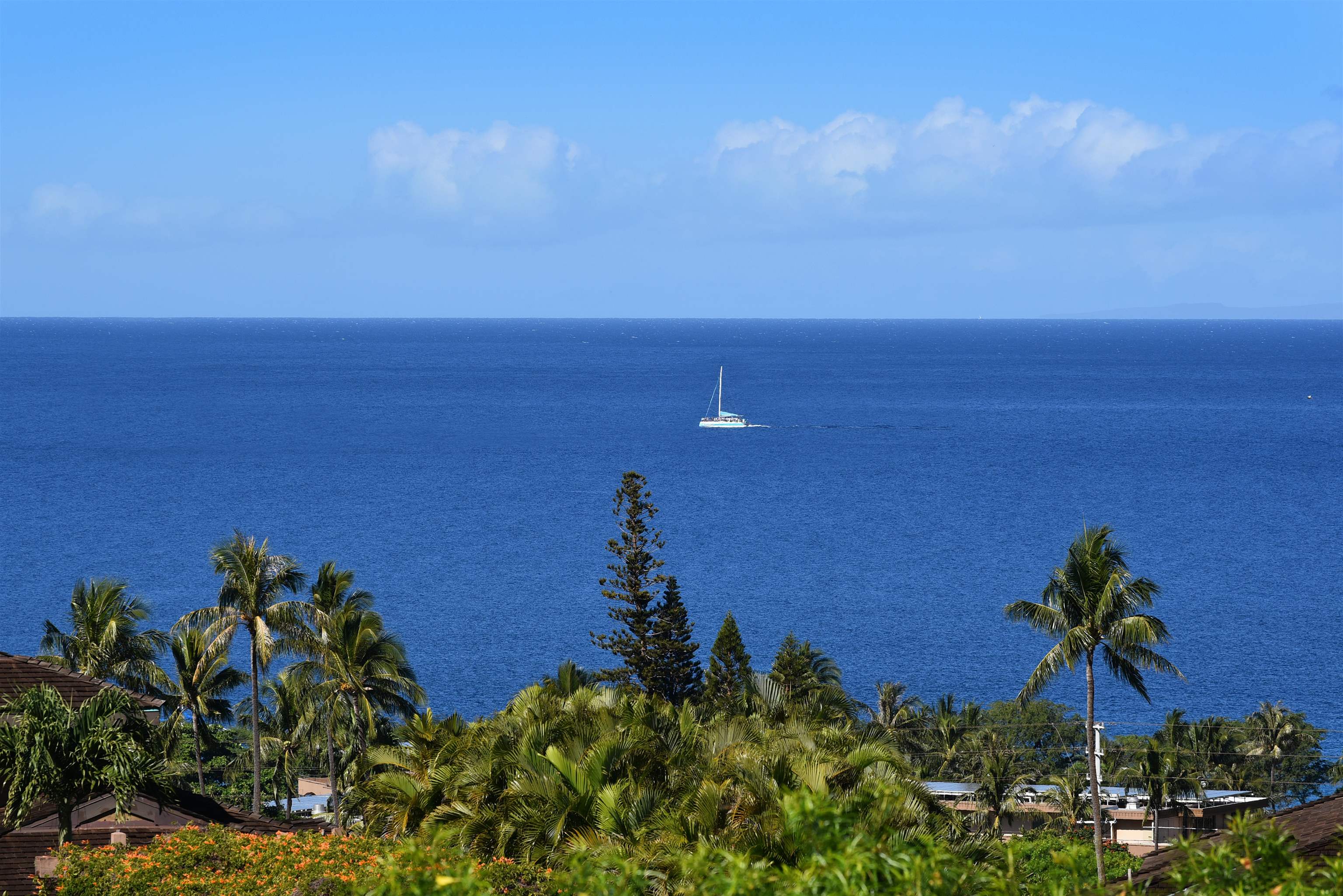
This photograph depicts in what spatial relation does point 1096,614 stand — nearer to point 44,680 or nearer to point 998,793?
point 998,793

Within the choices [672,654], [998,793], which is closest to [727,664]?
[672,654]

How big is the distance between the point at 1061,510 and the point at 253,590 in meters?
95.1

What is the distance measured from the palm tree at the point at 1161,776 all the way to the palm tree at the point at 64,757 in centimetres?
4174

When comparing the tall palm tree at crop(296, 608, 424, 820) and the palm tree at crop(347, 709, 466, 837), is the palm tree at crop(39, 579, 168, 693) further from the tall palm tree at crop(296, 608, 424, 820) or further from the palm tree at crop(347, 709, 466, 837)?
the palm tree at crop(347, 709, 466, 837)

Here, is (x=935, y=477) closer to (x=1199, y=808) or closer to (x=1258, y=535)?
(x=1258, y=535)

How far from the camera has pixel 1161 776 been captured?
54.1 m

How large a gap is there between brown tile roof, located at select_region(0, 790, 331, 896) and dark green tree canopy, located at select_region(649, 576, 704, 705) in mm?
25448

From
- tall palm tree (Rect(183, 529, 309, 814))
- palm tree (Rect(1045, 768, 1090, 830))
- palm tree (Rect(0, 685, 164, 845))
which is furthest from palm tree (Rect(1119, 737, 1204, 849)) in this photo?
palm tree (Rect(0, 685, 164, 845))

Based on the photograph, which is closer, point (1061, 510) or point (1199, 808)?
point (1199, 808)

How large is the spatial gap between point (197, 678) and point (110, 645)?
10.9ft

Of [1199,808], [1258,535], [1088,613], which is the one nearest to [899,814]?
[1088,613]

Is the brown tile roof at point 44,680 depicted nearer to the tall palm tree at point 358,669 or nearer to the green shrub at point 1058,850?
the tall palm tree at point 358,669

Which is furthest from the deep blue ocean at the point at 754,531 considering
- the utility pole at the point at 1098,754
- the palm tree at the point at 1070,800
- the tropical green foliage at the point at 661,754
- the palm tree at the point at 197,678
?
the palm tree at the point at 197,678

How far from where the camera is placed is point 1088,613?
37000 millimetres
